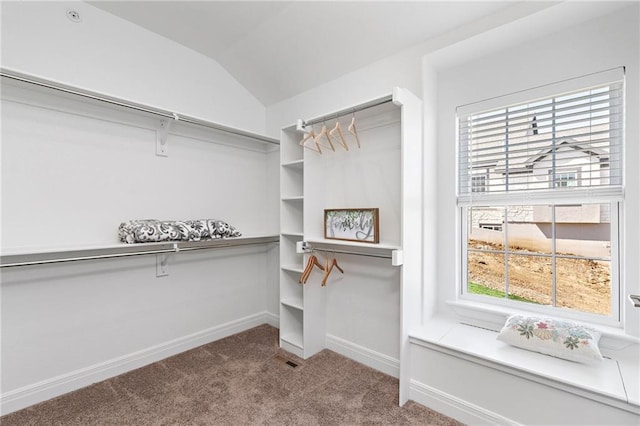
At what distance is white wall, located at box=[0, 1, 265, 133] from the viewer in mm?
1874

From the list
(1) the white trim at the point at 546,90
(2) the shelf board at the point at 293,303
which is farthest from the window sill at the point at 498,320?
(1) the white trim at the point at 546,90

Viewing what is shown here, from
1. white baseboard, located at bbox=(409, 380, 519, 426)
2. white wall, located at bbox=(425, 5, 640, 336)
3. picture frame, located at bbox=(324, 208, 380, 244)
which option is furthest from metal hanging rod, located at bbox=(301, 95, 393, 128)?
white baseboard, located at bbox=(409, 380, 519, 426)

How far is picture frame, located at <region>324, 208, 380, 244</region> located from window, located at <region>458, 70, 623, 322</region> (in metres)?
0.63

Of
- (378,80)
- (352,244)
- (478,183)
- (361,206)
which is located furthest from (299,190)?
(478,183)

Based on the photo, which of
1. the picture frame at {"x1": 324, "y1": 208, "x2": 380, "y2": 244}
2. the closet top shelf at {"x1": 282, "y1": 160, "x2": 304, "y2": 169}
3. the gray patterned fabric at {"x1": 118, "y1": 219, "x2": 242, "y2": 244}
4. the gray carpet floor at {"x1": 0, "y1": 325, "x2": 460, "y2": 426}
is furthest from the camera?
the closet top shelf at {"x1": 282, "y1": 160, "x2": 304, "y2": 169}

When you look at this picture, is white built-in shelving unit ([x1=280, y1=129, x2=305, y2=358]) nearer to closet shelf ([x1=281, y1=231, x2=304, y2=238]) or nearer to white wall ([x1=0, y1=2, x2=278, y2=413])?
closet shelf ([x1=281, y1=231, x2=304, y2=238])

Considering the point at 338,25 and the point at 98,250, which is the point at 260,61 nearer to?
the point at 338,25

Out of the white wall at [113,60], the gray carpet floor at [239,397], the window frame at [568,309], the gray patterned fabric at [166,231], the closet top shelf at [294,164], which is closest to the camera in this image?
the window frame at [568,309]

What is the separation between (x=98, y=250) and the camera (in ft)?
6.07

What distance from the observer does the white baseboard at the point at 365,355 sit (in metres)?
2.22

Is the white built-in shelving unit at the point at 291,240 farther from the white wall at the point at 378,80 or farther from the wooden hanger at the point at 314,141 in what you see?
the white wall at the point at 378,80

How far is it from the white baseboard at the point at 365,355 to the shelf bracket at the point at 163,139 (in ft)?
6.71

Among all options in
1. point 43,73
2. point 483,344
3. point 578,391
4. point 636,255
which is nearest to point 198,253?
point 43,73

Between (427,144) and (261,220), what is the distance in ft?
6.00
